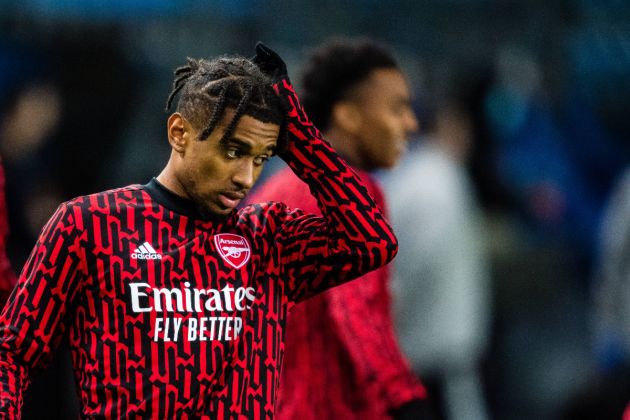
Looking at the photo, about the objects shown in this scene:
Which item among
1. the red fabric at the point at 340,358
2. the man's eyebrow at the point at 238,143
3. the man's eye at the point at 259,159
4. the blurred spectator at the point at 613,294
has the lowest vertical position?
the blurred spectator at the point at 613,294

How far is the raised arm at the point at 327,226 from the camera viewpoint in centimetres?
345

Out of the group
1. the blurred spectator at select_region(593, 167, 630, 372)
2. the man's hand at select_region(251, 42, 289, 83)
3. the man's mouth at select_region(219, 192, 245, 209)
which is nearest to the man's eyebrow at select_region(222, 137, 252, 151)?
the man's mouth at select_region(219, 192, 245, 209)

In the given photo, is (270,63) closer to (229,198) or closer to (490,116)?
(229,198)

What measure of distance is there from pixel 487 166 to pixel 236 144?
4803 millimetres

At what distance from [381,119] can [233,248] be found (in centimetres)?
166

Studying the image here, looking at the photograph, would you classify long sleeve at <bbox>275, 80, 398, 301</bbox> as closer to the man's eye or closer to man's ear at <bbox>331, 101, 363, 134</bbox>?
the man's eye

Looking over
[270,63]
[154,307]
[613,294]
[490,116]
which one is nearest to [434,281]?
[613,294]

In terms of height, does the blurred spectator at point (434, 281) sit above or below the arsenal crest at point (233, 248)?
below

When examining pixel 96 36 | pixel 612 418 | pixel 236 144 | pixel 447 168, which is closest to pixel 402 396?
pixel 236 144

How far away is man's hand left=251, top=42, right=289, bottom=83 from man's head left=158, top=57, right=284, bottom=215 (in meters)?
0.06

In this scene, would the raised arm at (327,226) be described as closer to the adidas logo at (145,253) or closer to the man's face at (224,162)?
the man's face at (224,162)

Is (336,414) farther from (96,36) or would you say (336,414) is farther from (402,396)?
(96,36)

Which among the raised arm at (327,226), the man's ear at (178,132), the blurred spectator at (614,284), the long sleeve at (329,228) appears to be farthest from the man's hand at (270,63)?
the blurred spectator at (614,284)

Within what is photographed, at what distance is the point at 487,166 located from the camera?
26.0 feet
